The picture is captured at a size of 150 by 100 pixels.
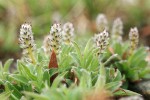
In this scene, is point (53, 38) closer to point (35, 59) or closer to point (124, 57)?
point (35, 59)

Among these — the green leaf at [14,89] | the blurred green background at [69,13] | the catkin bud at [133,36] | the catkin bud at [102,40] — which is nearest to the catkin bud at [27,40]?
the green leaf at [14,89]

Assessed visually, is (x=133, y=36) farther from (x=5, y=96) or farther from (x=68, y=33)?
(x=5, y=96)

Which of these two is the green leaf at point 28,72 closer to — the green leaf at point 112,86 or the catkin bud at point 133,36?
the green leaf at point 112,86

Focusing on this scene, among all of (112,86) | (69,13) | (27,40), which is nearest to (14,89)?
(27,40)

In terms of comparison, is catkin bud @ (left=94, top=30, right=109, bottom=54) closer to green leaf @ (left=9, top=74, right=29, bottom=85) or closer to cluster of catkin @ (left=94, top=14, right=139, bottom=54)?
cluster of catkin @ (left=94, top=14, right=139, bottom=54)

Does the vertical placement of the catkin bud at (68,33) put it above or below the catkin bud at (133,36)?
above

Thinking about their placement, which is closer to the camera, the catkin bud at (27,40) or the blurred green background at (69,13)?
the catkin bud at (27,40)

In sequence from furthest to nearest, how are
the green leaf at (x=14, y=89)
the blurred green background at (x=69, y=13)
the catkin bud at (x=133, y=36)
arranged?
the blurred green background at (x=69, y=13)
the catkin bud at (x=133, y=36)
the green leaf at (x=14, y=89)
